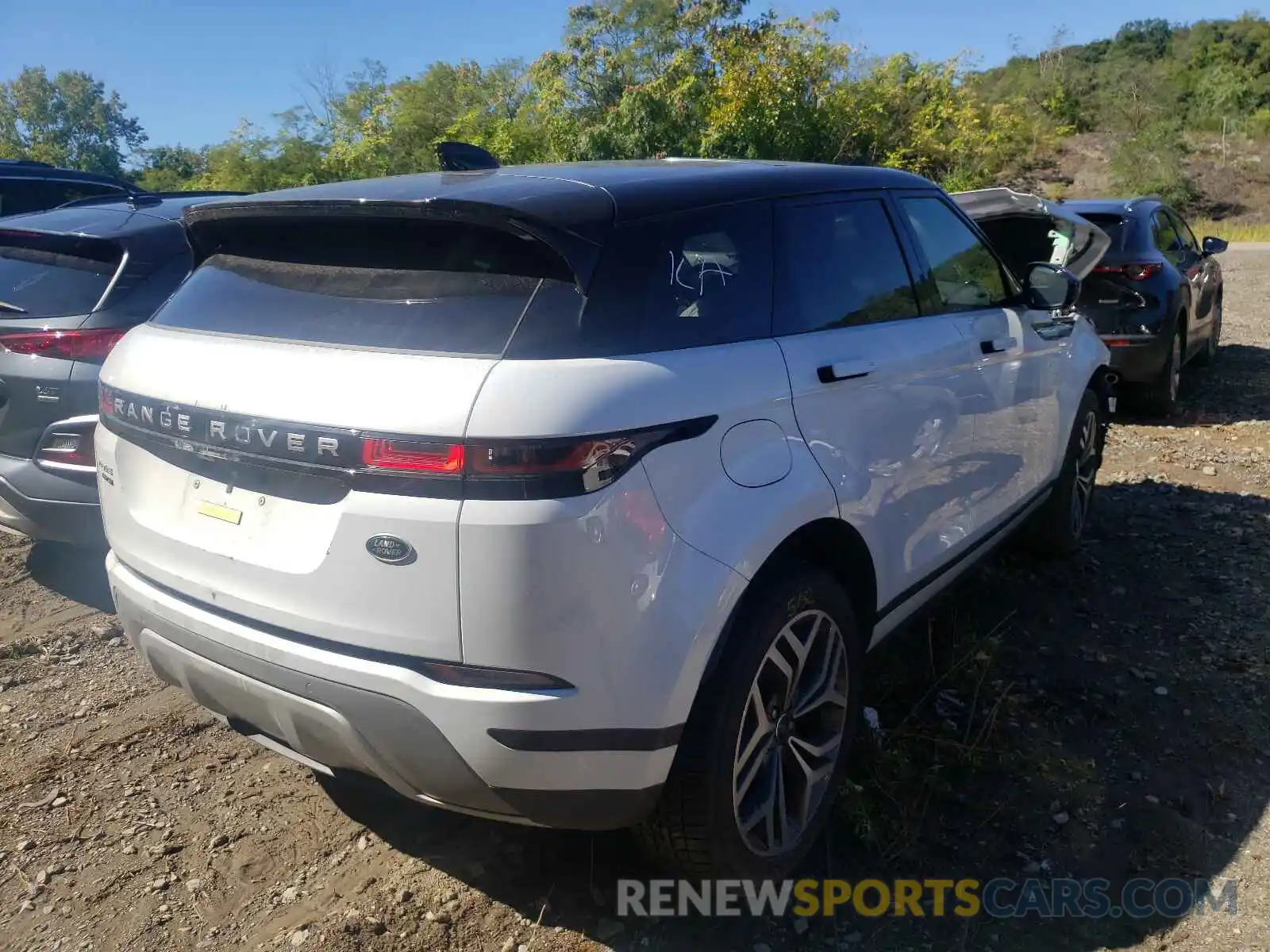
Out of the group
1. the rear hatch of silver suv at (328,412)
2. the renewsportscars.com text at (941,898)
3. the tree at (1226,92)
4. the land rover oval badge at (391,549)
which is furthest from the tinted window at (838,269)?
the tree at (1226,92)

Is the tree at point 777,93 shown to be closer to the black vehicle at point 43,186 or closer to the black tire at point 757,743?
the black vehicle at point 43,186

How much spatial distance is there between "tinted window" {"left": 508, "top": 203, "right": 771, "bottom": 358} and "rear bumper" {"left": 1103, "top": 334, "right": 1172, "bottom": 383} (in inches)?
219

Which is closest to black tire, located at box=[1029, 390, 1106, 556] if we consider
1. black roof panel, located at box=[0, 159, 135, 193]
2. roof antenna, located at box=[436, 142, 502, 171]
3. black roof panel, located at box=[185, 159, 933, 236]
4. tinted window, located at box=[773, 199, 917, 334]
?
tinted window, located at box=[773, 199, 917, 334]

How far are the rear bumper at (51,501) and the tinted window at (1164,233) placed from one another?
7487 millimetres

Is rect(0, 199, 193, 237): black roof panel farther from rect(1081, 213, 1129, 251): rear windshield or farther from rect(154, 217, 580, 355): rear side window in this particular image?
rect(1081, 213, 1129, 251): rear windshield

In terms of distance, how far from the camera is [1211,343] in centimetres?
927

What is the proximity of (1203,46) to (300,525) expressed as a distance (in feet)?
193

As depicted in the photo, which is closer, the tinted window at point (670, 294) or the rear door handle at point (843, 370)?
the tinted window at point (670, 294)

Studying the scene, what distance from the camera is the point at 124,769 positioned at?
323 centimetres

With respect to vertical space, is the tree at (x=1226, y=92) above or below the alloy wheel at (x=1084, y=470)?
above

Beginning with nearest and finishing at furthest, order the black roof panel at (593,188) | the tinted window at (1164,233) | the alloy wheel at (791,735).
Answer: the black roof panel at (593,188), the alloy wheel at (791,735), the tinted window at (1164,233)

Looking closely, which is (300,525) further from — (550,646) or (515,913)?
(515,913)

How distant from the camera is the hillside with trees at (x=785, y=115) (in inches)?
864

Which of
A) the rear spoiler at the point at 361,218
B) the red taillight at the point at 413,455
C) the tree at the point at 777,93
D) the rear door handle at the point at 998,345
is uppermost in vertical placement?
the tree at the point at 777,93
